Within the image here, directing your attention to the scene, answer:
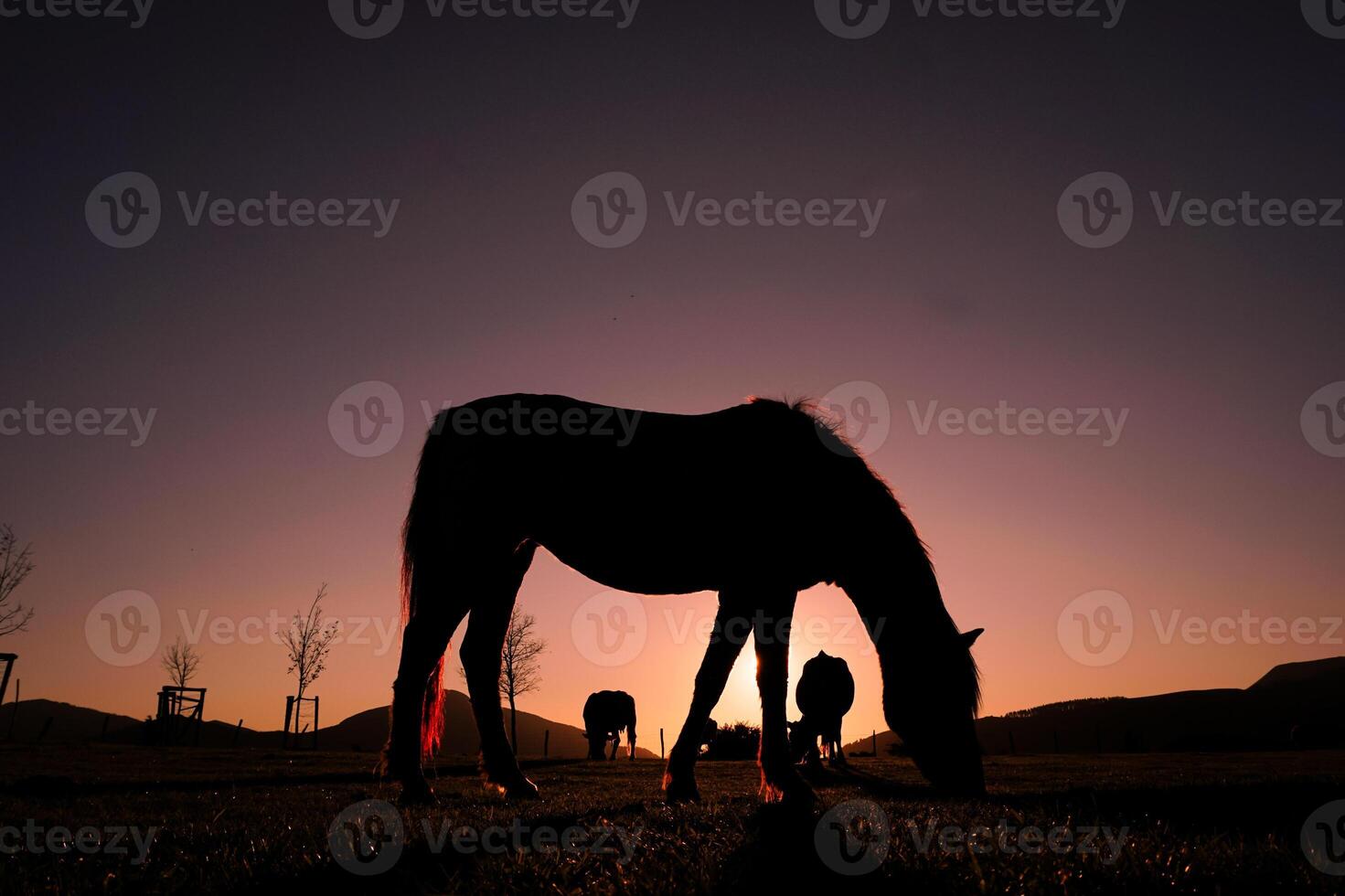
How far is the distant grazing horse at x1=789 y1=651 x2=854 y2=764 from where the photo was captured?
17.9 meters

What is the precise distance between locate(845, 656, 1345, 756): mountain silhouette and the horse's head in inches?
2143

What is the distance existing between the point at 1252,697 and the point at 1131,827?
90253mm

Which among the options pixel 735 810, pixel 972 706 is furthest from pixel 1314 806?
pixel 735 810

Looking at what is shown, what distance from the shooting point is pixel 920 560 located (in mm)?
6891

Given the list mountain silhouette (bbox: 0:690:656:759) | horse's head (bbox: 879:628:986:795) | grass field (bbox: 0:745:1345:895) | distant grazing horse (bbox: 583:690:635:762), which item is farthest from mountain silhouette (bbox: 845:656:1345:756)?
mountain silhouette (bbox: 0:690:656:759)

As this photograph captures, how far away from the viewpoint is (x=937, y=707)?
6.33 metres
